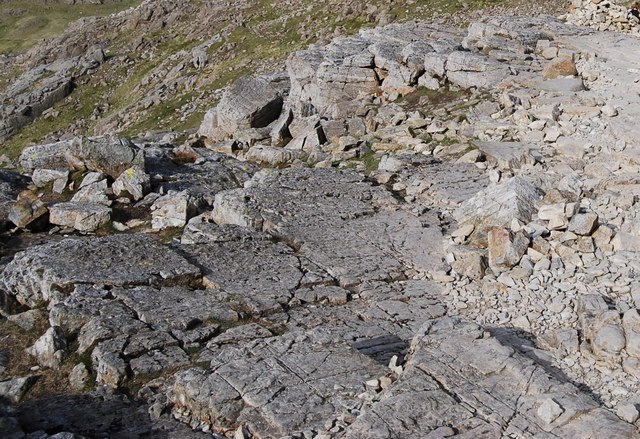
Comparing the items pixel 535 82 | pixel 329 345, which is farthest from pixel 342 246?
pixel 535 82

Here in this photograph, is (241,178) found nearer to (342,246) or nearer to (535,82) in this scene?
(342,246)

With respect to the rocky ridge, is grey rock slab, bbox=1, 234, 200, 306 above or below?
above

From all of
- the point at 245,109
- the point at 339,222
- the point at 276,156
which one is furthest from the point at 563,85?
the point at 245,109

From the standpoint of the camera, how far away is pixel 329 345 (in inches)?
476

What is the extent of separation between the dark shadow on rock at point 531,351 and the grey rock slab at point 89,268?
21.8ft

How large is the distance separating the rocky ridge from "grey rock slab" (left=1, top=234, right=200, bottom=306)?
0.05m

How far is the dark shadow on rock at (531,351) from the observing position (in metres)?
10.9

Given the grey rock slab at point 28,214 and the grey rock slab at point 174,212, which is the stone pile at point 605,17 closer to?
the grey rock slab at point 174,212

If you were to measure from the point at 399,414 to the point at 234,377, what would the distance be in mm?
2866

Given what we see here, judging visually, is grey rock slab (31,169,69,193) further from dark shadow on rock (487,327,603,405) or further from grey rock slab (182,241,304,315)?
dark shadow on rock (487,327,603,405)

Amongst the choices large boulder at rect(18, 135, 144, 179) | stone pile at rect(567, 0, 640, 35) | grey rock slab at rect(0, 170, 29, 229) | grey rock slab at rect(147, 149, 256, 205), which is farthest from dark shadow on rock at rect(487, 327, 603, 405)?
stone pile at rect(567, 0, 640, 35)

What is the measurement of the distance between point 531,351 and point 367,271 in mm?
4595

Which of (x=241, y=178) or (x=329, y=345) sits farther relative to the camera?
(x=241, y=178)

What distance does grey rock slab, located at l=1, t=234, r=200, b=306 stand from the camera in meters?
14.3
